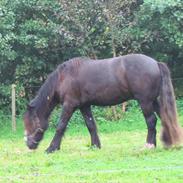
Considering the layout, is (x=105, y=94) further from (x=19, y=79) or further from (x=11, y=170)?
(x=19, y=79)

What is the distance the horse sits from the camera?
35.3 feet

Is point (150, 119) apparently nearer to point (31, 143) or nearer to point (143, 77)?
point (143, 77)

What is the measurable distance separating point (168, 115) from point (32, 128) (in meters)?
2.89

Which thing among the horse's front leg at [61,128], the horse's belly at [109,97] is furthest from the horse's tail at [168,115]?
the horse's front leg at [61,128]

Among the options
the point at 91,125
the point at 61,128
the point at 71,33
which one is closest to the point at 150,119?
the point at 91,125

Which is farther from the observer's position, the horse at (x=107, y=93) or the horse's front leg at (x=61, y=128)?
the horse's front leg at (x=61, y=128)

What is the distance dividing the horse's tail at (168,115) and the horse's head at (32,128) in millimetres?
2618

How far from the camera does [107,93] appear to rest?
444 inches

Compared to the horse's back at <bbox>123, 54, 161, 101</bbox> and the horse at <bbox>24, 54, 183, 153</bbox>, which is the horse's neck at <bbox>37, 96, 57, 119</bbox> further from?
the horse's back at <bbox>123, 54, 161, 101</bbox>

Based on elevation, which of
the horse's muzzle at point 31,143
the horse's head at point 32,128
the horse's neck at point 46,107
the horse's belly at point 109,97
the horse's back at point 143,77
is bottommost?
the horse's muzzle at point 31,143

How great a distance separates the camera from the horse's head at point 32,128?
455 inches

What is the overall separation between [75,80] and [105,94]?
2.32ft

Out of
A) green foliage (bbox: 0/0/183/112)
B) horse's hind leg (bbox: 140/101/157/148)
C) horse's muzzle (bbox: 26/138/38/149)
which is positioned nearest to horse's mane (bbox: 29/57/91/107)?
horse's muzzle (bbox: 26/138/38/149)

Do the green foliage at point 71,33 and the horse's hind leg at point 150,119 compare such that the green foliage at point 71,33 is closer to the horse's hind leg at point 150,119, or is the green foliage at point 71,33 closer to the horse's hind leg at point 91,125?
the horse's hind leg at point 91,125
